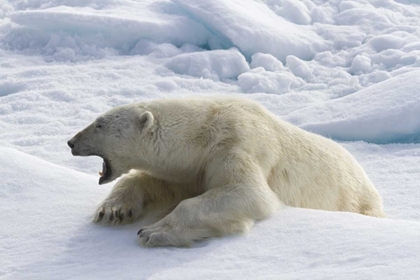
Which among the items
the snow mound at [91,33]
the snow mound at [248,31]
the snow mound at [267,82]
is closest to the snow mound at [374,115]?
the snow mound at [267,82]

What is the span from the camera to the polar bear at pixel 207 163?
309 centimetres

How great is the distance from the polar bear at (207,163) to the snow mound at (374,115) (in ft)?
7.61

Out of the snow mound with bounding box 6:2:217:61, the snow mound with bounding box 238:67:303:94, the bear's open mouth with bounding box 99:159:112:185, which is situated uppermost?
the bear's open mouth with bounding box 99:159:112:185

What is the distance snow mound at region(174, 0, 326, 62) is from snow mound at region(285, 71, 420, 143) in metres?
1.87

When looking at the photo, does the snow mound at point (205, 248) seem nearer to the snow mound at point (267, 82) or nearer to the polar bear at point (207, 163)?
the polar bear at point (207, 163)

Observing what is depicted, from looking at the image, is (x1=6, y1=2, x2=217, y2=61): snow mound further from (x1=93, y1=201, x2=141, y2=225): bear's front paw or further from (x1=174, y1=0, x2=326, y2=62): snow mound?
(x1=93, y1=201, x2=141, y2=225): bear's front paw

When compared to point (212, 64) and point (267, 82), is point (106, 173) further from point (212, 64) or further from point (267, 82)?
point (212, 64)

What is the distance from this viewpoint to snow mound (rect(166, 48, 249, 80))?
25.5ft

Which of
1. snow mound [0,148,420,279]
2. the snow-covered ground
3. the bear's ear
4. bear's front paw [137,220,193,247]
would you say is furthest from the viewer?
the bear's ear

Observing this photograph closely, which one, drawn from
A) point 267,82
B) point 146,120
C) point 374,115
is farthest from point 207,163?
point 267,82

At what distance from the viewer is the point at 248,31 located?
26.8ft

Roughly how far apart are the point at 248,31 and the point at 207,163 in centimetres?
504

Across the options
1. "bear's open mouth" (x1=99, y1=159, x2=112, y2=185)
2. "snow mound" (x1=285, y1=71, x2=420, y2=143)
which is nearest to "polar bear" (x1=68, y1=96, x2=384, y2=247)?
"bear's open mouth" (x1=99, y1=159, x2=112, y2=185)

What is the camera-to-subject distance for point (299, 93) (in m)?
7.22
